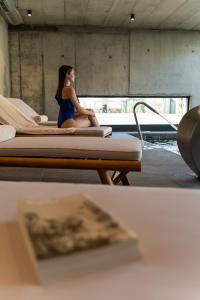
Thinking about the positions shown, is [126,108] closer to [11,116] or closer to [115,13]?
[115,13]

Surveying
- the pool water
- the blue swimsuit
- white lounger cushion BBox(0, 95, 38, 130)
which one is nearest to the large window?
the pool water

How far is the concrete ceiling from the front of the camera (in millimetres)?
6418

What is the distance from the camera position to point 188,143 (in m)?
2.72

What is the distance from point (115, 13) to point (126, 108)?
8.82ft

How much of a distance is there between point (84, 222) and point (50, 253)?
10 cm

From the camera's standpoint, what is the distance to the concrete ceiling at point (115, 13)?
6418 mm

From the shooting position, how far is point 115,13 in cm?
709

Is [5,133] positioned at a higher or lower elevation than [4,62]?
lower

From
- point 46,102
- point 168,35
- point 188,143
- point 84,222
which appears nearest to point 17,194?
point 84,222

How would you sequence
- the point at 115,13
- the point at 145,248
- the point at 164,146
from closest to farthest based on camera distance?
the point at 145,248 → the point at 164,146 → the point at 115,13

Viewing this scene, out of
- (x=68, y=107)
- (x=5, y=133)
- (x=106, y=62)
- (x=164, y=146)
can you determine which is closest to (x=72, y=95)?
(x=68, y=107)

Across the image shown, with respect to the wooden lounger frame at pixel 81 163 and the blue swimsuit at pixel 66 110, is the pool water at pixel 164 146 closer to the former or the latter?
the blue swimsuit at pixel 66 110

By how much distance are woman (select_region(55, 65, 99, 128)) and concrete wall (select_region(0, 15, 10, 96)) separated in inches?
133

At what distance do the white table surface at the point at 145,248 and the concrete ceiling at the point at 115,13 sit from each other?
621cm
